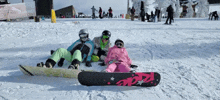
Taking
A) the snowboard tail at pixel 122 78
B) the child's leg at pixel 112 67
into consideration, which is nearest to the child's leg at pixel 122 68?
the child's leg at pixel 112 67

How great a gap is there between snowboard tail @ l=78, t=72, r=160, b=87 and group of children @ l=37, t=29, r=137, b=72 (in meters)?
0.46

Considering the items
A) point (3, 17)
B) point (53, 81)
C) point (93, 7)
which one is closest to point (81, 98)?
point (53, 81)

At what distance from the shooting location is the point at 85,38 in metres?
4.17

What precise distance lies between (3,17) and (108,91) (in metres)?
17.8

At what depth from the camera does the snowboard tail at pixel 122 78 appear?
2652 mm

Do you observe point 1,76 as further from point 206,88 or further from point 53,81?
point 206,88

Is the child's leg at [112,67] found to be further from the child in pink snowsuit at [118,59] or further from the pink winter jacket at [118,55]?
the pink winter jacket at [118,55]

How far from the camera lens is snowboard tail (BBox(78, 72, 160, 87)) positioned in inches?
104

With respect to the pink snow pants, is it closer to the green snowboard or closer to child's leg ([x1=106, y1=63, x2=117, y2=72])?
child's leg ([x1=106, y1=63, x2=117, y2=72])

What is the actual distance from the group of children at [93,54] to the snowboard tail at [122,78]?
0.46 metres

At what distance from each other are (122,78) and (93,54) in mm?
1911

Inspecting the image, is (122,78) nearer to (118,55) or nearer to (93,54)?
(118,55)

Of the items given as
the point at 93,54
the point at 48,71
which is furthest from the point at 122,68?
the point at 48,71

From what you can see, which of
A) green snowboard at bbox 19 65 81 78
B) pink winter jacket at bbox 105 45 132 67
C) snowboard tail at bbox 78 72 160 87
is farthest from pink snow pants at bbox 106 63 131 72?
green snowboard at bbox 19 65 81 78
